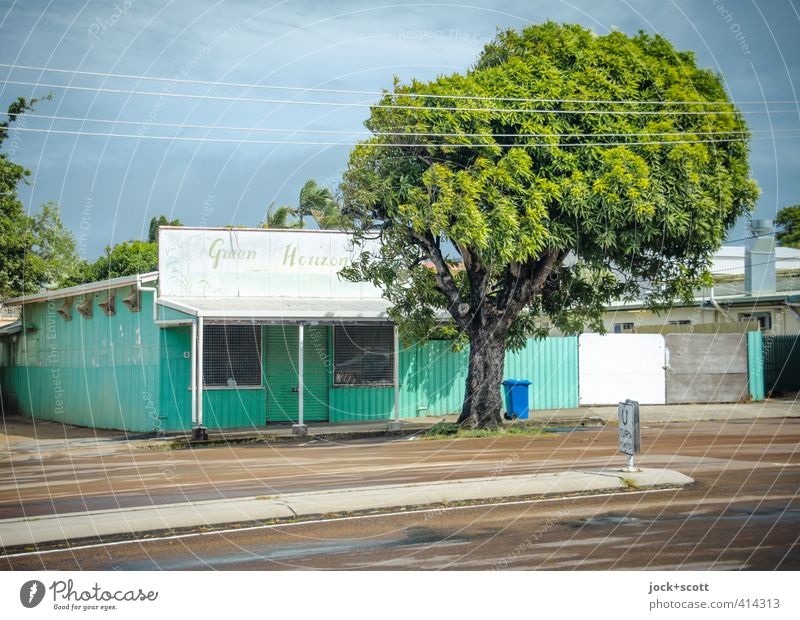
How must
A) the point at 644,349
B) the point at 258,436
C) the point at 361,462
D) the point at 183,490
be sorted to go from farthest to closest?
the point at 644,349
the point at 258,436
the point at 361,462
the point at 183,490

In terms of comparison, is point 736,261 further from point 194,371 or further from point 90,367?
point 194,371

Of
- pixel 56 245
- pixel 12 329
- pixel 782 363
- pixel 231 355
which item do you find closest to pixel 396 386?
pixel 231 355

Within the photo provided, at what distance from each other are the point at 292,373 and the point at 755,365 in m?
16.7

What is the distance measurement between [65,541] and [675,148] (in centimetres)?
1552

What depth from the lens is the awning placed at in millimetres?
23234

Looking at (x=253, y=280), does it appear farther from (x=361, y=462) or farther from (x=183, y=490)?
(x=183, y=490)

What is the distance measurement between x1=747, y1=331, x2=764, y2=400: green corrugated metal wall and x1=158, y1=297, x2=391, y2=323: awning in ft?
45.1

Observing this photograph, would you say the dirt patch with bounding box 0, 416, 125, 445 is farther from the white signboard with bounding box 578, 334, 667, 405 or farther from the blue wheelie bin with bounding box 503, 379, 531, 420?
the white signboard with bounding box 578, 334, 667, 405

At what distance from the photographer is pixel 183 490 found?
13.6m

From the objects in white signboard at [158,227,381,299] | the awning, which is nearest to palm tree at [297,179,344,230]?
white signboard at [158,227,381,299]

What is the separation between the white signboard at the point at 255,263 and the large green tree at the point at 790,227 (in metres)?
41.3

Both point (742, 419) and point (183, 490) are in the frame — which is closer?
point (183, 490)

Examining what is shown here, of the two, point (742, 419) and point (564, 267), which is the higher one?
point (564, 267)

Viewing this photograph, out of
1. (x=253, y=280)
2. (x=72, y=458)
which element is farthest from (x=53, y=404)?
(x=72, y=458)
